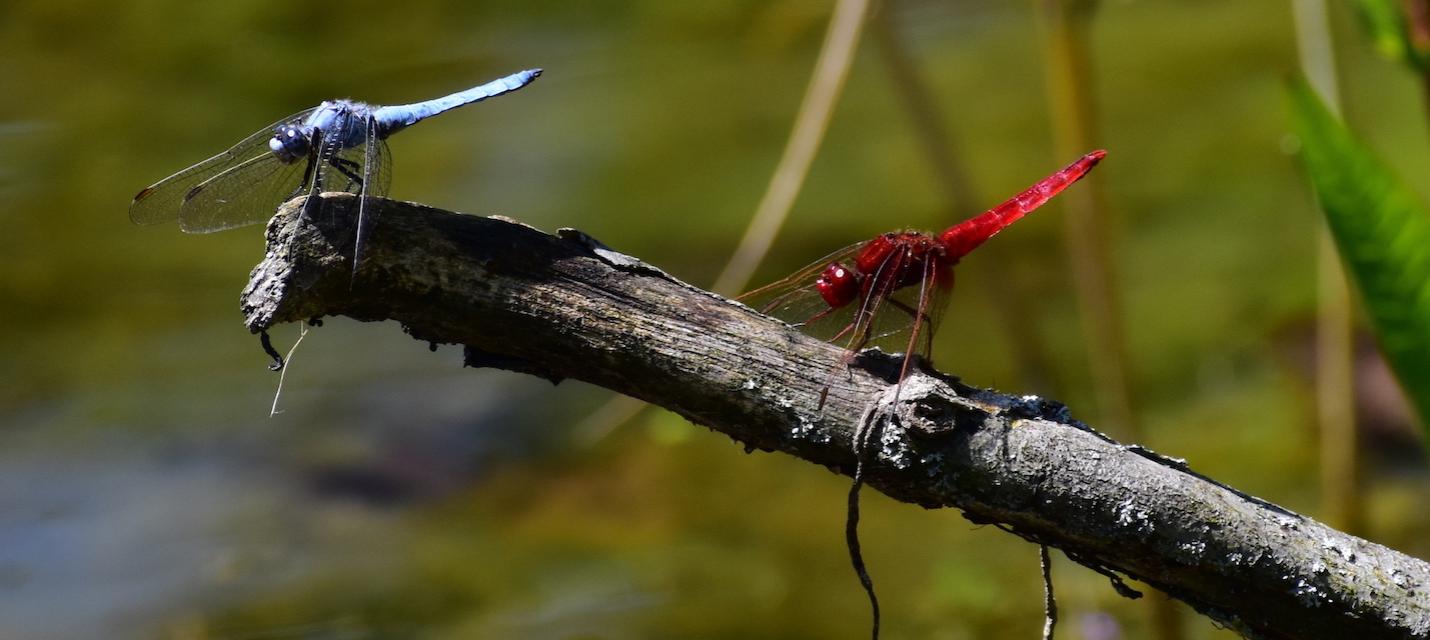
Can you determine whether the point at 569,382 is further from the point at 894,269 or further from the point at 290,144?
the point at 894,269

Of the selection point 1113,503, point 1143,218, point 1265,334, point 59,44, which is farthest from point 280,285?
point 59,44

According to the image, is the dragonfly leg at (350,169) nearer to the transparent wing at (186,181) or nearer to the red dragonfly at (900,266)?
the transparent wing at (186,181)

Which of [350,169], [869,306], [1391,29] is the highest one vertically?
[1391,29]

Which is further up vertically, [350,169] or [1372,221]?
[350,169]

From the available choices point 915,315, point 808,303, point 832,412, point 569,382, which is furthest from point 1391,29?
point 569,382

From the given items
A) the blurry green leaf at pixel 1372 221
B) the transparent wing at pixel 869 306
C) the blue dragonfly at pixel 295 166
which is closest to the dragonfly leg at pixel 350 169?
the blue dragonfly at pixel 295 166

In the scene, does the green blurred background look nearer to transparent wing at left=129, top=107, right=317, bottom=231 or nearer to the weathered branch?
transparent wing at left=129, top=107, right=317, bottom=231

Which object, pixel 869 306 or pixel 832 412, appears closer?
pixel 832 412
